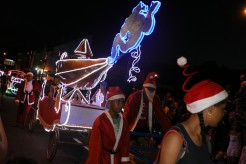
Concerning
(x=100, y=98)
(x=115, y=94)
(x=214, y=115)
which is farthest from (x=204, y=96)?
(x=100, y=98)

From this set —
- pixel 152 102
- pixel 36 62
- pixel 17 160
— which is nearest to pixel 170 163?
pixel 17 160

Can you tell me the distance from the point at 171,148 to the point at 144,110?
4189mm

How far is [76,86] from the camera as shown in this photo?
9891 mm

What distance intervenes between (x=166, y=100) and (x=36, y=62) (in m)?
62.1

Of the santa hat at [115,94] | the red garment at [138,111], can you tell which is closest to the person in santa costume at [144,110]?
the red garment at [138,111]

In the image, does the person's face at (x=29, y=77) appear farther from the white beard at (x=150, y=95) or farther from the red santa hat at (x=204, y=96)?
the red santa hat at (x=204, y=96)

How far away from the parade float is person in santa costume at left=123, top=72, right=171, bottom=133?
1.78 meters

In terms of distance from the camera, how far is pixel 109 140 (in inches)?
181

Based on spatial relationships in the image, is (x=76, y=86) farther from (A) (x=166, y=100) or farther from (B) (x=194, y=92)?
(B) (x=194, y=92)

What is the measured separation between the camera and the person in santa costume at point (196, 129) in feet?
8.27

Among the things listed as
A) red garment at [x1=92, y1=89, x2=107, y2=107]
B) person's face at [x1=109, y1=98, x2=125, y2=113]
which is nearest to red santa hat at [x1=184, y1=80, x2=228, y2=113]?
person's face at [x1=109, y1=98, x2=125, y2=113]

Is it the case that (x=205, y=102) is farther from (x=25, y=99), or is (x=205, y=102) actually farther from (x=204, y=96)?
(x=25, y=99)

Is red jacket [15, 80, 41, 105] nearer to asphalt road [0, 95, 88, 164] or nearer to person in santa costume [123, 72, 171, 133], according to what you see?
asphalt road [0, 95, 88, 164]

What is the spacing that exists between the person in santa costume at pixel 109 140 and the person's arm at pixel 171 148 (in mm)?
1929
